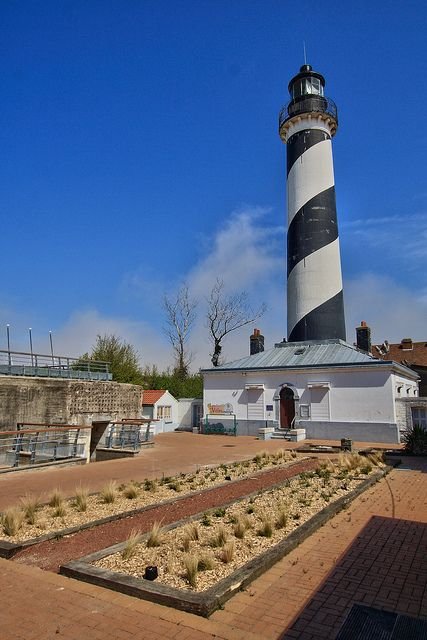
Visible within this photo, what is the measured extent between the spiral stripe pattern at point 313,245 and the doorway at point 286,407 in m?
4.28

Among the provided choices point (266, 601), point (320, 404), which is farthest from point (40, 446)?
point (320, 404)

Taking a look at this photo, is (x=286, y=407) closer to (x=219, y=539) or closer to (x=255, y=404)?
(x=255, y=404)

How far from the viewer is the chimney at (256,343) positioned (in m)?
33.1

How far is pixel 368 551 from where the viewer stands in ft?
20.7

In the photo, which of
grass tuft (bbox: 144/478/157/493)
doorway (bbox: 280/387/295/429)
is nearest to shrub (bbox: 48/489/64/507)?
grass tuft (bbox: 144/478/157/493)

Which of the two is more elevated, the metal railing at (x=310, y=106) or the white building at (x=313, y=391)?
the metal railing at (x=310, y=106)

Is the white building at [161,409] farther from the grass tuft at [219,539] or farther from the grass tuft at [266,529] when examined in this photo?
the grass tuft at [219,539]

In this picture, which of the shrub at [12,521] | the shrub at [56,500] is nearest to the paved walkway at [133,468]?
the shrub at [56,500]

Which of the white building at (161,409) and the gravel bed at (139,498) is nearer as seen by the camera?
the gravel bed at (139,498)

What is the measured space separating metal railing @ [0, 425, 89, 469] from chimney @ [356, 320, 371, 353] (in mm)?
18936

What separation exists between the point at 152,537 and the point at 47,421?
1444 centimetres

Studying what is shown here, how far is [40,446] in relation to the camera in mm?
17078

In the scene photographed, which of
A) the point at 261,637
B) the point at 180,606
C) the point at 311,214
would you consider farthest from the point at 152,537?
the point at 311,214

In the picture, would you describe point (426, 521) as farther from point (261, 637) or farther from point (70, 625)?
point (70, 625)
